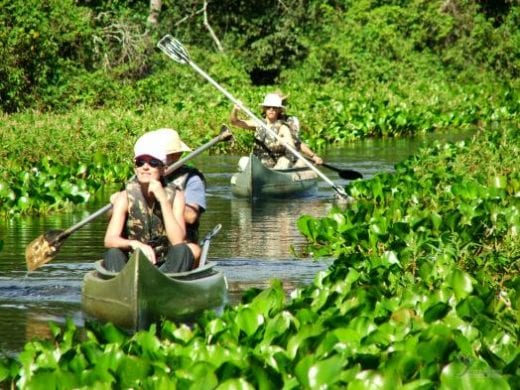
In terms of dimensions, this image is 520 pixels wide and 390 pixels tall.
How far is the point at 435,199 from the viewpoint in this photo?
11.8m

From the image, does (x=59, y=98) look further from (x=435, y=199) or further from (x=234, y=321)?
(x=234, y=321)

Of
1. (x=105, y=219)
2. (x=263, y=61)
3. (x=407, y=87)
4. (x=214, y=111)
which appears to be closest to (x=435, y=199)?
(x=105, y=219)

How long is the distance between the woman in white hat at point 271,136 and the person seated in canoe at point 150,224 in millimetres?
6727

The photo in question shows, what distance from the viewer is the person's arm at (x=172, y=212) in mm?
7758

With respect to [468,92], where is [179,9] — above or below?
above

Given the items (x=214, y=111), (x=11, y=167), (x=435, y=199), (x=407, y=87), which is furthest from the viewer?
(x=407, y=87)

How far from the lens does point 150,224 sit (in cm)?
806

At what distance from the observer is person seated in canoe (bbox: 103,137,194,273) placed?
7.84 metres

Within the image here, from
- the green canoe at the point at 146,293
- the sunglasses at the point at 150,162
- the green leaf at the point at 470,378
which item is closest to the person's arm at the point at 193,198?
the green canoe at the point at 146,293

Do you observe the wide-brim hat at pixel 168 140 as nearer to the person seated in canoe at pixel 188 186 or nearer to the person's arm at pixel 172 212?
the person seated in canoe at pixel 188 186

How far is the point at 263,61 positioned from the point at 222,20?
1531mm

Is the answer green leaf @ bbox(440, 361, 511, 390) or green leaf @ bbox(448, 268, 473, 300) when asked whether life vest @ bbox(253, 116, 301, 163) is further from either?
green leaf @ bbox(440, 361, 511, 390)

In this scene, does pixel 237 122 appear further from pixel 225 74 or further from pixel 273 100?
pixel 225 74

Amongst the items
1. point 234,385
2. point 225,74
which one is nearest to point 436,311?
point 234,385
